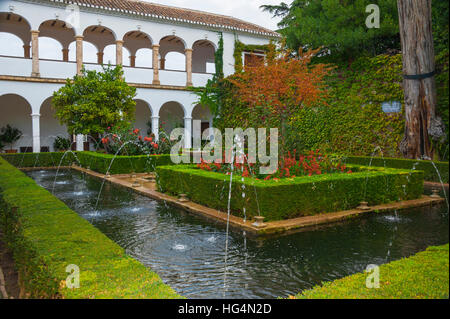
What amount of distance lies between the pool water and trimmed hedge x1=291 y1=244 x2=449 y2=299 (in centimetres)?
52

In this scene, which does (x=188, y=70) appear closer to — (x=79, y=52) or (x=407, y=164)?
(x=79, y=52)

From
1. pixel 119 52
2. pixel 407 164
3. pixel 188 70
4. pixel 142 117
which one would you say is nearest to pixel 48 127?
pixel 142 117

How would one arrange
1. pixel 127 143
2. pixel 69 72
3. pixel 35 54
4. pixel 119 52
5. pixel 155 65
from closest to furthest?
pixel 127 143
pixel 35 54
pixel 69 72
pixel 119 52
pixel 155 65

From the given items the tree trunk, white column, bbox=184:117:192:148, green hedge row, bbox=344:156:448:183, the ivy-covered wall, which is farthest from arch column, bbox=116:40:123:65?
the tree trunk

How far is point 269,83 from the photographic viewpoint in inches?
414

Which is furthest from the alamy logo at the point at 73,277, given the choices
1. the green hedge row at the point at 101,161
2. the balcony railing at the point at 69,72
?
the balcony railing at the point at 69,72

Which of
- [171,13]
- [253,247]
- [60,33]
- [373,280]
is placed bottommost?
[253,247]

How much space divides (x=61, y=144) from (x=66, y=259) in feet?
53.9

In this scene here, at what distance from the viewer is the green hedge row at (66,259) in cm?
250

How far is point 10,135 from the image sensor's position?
56.4ft

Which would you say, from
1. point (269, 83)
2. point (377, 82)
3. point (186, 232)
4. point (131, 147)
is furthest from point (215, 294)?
point (377, 82)

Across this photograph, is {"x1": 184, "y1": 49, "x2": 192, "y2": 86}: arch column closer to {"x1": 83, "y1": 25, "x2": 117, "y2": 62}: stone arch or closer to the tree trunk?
{"x1": 83, "y1": 25, "x2": 117, "y2": 62}: stone arch

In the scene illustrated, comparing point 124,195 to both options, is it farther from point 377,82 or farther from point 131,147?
point 377,82

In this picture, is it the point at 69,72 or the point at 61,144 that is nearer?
the point at 69,72
